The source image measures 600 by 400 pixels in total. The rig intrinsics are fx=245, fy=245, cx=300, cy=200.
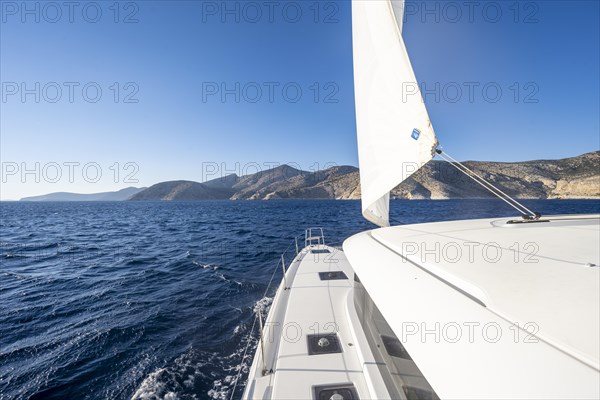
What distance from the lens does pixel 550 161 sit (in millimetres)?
121812

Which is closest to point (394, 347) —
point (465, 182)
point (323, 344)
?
point (323, 344)

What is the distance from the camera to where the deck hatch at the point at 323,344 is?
3705 millimetres

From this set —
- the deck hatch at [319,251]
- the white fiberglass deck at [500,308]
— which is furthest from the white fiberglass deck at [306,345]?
the deck hatch at [319,251]

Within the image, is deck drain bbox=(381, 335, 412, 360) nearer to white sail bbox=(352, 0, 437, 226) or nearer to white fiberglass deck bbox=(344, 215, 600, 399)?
white fiberglass deck bbox=(344, 215, 600, 399)

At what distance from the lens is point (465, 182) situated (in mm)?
113875

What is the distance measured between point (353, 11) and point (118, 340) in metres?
10.2

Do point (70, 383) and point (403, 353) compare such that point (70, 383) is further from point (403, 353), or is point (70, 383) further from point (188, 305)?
point (403, 353)

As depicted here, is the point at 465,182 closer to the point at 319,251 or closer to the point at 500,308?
the point at 319,251

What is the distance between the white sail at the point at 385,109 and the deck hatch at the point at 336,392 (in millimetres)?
2493

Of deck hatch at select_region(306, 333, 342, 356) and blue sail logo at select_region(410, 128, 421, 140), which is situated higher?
blue sail logo at select_region(410, 128, 421, 140)

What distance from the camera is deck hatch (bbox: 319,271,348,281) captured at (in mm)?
6430

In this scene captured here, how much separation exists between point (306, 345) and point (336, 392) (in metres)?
1.01

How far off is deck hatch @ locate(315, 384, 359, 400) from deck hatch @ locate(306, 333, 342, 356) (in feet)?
2.18

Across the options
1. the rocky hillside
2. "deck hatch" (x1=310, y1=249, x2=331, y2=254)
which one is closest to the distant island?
the rocky hillside
